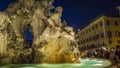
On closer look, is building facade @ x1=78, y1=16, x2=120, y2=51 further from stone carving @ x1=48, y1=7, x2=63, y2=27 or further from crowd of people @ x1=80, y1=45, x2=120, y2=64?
stone carving @ x1=48, y1=7, x2=63, y2=27

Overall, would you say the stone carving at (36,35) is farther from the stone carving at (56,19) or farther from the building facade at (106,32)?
the building facade at (106,32)

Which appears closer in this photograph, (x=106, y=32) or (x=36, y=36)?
(x=36, y=36)

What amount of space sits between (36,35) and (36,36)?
0.51ft

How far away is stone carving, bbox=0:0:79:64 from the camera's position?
1977cm

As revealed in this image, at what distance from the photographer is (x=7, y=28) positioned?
21203 millimetres

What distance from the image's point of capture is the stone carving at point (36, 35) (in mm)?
19766

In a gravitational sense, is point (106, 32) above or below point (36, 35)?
above

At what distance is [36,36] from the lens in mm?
21141

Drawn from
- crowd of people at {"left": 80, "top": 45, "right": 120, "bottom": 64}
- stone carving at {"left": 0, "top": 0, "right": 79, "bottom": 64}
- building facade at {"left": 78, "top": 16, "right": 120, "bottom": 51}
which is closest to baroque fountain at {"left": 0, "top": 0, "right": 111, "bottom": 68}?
stone carving at {"left": 0, "top": 0, "right": 79, "bottom": 64}

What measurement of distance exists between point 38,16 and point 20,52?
3738 mm

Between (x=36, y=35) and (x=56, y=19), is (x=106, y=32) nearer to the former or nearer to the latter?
(x=56, y=19)

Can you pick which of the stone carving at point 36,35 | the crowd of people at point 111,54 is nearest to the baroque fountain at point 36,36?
the stone carving at point 36,35

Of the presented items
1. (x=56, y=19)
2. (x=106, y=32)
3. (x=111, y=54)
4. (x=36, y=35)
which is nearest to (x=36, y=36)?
(x=36, y=35)

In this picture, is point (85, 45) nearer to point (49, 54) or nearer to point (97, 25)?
point (97, 25)
